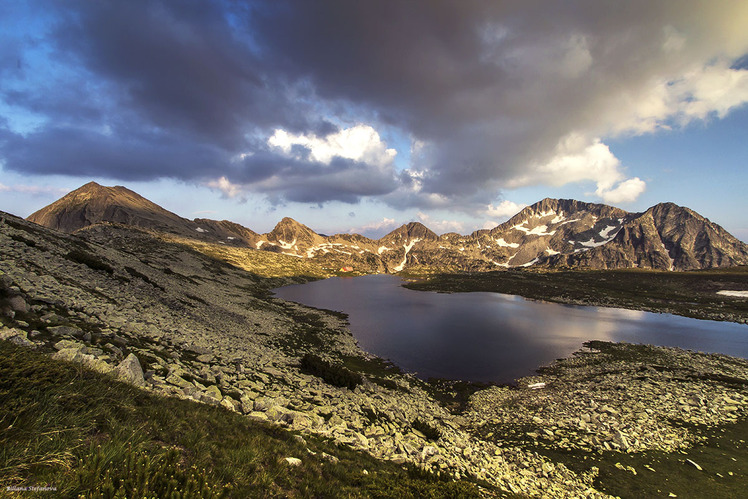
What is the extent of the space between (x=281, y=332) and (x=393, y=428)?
99.2 feet

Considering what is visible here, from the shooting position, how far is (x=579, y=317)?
273 ft

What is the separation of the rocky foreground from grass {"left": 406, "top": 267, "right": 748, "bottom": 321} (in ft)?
271

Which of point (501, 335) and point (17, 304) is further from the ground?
point (17, 304)

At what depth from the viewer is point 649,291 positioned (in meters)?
131

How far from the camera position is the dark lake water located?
41031 millimetres

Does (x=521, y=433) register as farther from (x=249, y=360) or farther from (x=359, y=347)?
(x=359, y=347)

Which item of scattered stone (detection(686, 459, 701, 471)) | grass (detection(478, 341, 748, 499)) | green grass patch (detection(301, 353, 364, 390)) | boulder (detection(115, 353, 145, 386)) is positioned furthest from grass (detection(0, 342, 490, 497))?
scattered stone (detection(686, 459, 701, 471))

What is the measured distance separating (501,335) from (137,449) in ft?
208

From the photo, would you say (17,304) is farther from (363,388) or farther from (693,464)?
(693,464)

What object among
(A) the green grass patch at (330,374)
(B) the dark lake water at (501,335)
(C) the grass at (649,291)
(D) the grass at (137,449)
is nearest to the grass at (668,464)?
(A) the green grass patch at (330,374)

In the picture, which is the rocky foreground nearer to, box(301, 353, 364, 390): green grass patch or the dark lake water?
box(301, 353, 364, 390): green grass patch

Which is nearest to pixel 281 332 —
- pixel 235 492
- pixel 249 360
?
pixel 249 360

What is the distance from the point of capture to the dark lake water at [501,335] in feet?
135

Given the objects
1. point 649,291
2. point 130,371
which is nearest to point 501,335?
point 130,371
